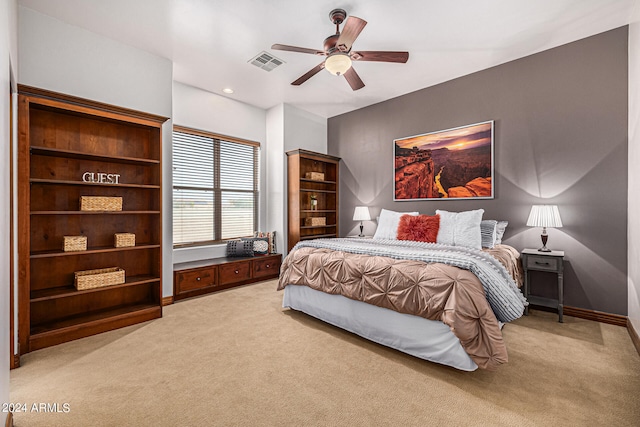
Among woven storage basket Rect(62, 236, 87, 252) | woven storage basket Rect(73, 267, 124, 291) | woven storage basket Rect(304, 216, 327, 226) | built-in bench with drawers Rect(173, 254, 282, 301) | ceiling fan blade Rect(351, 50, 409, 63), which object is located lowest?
built-in bench with drawers Rect(173, 254, 282, 301)

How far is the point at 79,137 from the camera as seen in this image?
9.41 feet

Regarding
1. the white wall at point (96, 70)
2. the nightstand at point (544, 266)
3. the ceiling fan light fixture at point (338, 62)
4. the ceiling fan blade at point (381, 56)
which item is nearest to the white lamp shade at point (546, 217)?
the nightstand at point (544, 266)

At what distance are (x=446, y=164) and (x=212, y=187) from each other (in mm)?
3505

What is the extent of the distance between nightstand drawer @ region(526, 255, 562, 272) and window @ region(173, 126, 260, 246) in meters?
3.96

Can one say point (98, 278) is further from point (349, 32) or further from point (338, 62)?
point (349, 32)

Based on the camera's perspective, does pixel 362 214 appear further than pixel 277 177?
No

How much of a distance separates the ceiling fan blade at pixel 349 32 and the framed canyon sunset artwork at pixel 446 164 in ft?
7.33

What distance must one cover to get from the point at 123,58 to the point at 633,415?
16.5 feet

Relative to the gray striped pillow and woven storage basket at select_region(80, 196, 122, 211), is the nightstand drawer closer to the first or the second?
the gray striped pillow

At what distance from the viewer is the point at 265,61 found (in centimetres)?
365

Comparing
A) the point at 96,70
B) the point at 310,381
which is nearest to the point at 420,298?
the point at 310,381

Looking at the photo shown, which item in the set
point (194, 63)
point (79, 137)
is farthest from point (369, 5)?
point (79, 137)

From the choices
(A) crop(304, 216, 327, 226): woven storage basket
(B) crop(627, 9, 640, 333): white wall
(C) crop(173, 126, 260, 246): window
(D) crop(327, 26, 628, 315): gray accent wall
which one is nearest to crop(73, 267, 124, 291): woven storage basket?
(C) crop(173, 126, 260, 246): window

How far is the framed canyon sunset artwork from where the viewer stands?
12.7ft
